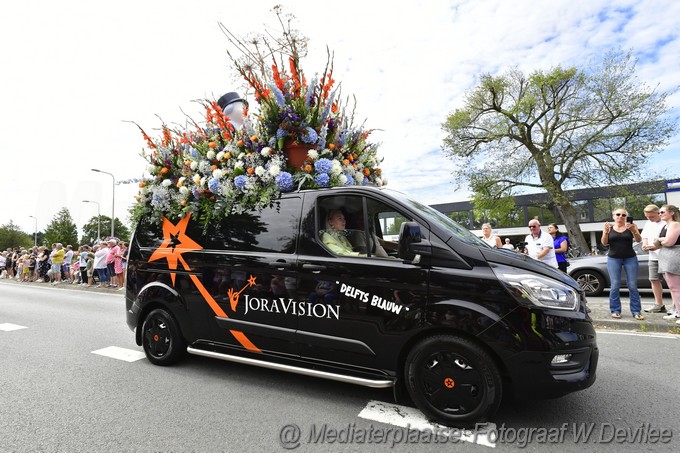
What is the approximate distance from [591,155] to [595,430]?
25037mm

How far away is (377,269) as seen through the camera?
9.85 ft

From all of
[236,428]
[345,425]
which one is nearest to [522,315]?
[345,425]

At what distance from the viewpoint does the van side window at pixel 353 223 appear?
3281 mm

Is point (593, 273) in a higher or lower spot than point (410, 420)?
higher

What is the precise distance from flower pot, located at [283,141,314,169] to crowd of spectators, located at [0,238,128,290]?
30.9ft

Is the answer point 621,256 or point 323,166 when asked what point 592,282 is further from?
point 323,166

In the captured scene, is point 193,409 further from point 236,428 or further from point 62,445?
point 62,445

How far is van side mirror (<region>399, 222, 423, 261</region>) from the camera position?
2824 mm

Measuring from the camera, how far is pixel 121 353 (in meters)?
4.80

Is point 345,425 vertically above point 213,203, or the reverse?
point 213,203

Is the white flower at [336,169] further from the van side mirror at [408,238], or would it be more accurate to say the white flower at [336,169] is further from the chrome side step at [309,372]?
the chrome side step at [309,372]

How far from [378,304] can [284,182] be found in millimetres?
1499

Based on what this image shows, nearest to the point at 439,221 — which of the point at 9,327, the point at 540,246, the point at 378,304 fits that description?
the point at 378,304

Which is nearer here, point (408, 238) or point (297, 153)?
point (408, 238)
